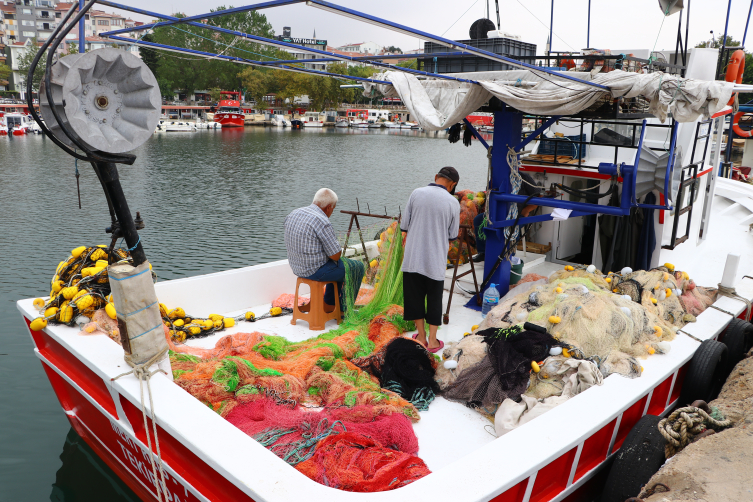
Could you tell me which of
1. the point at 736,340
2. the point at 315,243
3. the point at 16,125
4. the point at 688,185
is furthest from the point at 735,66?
the point at 16,125

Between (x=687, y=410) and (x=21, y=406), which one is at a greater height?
(x=687, y=410)

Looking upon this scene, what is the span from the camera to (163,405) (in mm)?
3080

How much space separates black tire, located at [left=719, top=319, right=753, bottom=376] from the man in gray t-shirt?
2.58m

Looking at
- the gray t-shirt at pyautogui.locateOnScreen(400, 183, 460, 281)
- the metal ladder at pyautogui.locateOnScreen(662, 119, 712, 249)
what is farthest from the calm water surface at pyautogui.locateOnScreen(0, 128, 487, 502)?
the metal ladder at pyautogui.locateOnScreen(662, 119, 712, 249)

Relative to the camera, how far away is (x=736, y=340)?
476cm

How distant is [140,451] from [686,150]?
5.73m

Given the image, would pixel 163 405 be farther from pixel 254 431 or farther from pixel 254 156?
pixel 254 156

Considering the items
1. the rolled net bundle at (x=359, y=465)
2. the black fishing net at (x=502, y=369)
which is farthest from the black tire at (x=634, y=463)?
the rolled net bundle at (x=359, y=465)

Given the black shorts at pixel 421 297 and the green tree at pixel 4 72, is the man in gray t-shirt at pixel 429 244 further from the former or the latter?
the green tree at pixel 4 72

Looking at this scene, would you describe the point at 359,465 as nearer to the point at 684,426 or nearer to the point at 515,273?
the point at 684,426

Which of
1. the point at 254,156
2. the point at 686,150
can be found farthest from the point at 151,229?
the point at 254,156

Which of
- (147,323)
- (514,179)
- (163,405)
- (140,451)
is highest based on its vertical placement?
(514,179)

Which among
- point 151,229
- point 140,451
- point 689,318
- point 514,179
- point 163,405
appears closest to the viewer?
point 163,405

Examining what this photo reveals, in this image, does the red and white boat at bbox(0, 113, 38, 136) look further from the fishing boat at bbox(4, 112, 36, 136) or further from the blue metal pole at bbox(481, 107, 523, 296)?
the blue metal pole at bbox(481, 107, 523, 296)
